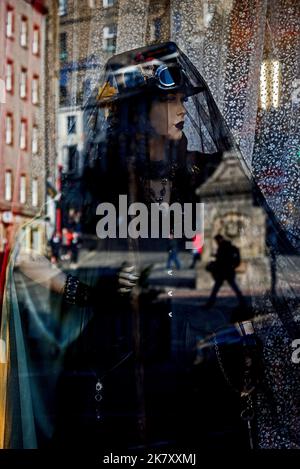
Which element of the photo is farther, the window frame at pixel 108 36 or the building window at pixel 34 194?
the building window at pixel 34 194

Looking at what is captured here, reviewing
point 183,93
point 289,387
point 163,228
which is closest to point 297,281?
point 289,387

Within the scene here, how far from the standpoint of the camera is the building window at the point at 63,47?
6.05ft

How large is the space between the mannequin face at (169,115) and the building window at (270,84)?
24cm

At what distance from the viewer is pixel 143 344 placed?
219 centimetres

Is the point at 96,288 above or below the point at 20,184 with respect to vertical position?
below

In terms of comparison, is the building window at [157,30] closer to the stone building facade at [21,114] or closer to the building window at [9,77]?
the stone building facade at [21,114]

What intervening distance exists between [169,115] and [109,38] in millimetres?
299

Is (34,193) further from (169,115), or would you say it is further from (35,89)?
(169,115)

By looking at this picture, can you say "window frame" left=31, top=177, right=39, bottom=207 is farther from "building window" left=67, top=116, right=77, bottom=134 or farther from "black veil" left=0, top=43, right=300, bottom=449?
"building window" left=67, top=116, right=77, bottom=134

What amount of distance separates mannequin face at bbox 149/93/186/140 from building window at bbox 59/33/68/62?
1.05ft

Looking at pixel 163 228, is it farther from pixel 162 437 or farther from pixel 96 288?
pixel 162 437

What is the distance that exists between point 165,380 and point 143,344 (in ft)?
0.90

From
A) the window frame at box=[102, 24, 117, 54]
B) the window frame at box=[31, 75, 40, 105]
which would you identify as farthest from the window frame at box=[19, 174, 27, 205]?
the window frame at box=[102, 24, 117, 54]

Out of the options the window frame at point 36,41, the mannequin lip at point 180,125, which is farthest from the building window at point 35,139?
the mannequin lip at point 180,125
